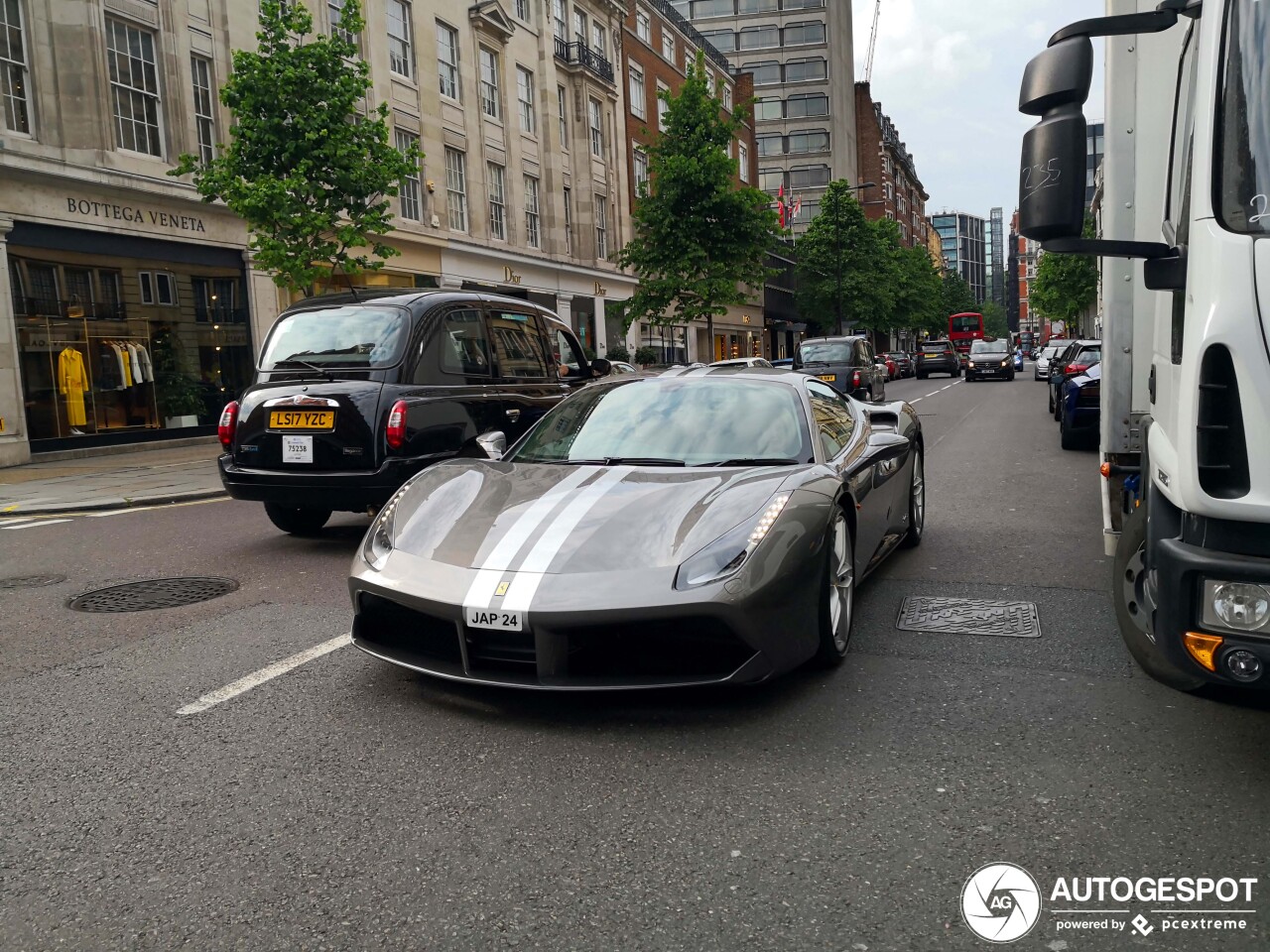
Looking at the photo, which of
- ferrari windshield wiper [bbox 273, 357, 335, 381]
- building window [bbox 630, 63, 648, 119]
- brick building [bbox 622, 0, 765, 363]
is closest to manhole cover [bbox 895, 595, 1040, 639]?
ferrari windshield wiper [bbox 273, 357, 335, 381]

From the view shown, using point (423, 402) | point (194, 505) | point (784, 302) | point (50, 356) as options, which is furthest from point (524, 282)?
point (784, 302)

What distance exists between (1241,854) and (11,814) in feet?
11.5

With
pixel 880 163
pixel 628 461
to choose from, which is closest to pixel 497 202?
pixel 628 461

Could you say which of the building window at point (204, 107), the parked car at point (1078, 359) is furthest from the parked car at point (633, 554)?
the building window at point (204, 107)

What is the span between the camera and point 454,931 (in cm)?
247

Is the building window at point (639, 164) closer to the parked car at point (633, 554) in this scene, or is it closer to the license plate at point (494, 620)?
the parked car at point (633, 554)

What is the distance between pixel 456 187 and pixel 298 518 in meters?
22.6

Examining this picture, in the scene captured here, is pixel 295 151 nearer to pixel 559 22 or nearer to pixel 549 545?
Answer: pixel 549 545

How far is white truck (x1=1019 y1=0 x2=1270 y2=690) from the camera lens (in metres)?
2.69

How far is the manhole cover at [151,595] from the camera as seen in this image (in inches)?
236

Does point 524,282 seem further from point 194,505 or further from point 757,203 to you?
point 194,505

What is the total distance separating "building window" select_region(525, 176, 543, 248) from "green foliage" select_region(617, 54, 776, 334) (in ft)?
10.9

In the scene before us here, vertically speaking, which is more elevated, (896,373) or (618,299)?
(618,299)

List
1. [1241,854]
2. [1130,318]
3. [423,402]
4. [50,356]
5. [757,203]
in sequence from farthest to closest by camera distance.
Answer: [757,203]
[50,356]
[423,402]
[1130,318]
[1241,854]
